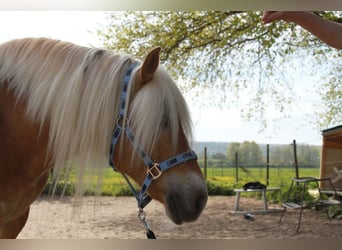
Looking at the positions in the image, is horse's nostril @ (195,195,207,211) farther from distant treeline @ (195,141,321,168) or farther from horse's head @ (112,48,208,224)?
distant treeline @ (195,141,321,168)

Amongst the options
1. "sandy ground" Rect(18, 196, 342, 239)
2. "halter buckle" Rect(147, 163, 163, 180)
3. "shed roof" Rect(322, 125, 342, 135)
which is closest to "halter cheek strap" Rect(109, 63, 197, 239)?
"halter buckle" Rect(147, 163, 163, 180)

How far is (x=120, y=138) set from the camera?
1098mm

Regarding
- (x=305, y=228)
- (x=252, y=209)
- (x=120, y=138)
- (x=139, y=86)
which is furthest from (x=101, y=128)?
(x=252, y=209)

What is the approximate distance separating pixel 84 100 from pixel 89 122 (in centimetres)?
7

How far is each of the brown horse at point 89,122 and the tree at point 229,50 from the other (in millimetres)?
2387

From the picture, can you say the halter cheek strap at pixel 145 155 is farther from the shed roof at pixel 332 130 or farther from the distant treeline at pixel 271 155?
the shed roof at pixel 332 130

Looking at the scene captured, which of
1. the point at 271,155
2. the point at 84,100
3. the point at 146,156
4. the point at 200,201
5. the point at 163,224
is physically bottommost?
the point at 163,224

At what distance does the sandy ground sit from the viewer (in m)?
2.94

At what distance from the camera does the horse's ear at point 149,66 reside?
1.05 meters

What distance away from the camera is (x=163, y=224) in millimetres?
3201

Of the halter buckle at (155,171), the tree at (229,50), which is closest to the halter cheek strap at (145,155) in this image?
the halter buckle at (155,171)

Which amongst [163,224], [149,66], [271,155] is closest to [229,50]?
[271,155]

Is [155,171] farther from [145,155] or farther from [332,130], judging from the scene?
[332,130]

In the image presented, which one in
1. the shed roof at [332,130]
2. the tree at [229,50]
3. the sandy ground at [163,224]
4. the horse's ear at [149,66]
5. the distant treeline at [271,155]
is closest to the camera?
the horse's ear at [149,66]
